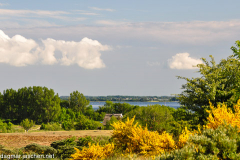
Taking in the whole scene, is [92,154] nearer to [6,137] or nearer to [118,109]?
[6,137]

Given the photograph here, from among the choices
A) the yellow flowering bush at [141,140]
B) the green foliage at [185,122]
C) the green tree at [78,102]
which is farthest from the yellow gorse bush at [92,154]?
the green tree at [78,102]

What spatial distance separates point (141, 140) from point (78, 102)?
76.3 meters

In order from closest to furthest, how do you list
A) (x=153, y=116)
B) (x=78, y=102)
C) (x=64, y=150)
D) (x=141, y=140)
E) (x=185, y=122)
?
(x=141, y=140)
(x=64, y=150)
(x=185, y=122)
(x=153, y=116)
(x=78, y=102)

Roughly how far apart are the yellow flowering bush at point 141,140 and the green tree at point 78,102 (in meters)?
73.2

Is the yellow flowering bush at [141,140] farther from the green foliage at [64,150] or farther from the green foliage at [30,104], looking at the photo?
the green foliage at [30,104]

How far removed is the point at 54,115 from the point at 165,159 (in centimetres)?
7111

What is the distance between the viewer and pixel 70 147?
51.4 ft

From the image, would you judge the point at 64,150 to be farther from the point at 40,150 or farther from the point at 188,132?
the point at 188,132

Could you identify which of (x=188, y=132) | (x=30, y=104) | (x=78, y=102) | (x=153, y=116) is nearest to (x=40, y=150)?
(x=188, y=132)

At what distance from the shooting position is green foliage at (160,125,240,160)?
689 cm

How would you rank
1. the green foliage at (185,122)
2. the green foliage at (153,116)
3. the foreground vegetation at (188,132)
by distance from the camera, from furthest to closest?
1. the green foliage at (153,116)
2. the green foliage at (185,122)
3. the foreground vegetation at (188,132)

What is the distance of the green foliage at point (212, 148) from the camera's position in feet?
22.6

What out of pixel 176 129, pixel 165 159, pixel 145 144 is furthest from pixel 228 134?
pixel 176 129

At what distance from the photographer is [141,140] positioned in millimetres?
12102
